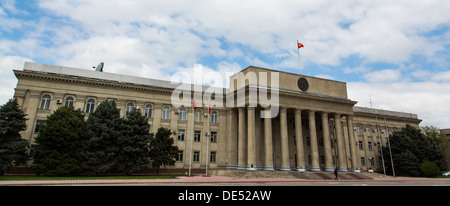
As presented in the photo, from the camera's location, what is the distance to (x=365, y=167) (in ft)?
135

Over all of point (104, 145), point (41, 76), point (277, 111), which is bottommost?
point (104, 145)

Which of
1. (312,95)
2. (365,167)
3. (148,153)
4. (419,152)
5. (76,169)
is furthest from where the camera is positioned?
(365,167)

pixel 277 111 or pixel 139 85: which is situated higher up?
pixel 139 85

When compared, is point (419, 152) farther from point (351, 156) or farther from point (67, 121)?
point (67, 121)

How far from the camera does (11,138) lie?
22469mm

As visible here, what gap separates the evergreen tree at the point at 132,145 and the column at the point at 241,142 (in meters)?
9.92

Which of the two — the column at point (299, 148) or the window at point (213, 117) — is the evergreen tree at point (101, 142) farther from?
the column at point (299, 148)

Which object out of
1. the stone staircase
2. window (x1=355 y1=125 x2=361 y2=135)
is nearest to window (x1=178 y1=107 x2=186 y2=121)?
the stone staircase

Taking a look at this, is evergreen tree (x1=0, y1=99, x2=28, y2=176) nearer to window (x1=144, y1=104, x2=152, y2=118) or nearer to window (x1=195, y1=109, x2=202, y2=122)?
window (x1=144, y1=104, x2=152, y2=118)

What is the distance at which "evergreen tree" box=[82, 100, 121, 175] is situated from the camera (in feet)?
77.0

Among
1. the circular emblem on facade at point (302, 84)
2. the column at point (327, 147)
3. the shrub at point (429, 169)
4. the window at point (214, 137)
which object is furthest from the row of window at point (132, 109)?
the shrub at point (429, 169)

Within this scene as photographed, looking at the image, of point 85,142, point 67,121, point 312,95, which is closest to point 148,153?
point 85,142

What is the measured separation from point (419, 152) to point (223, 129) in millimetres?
28255

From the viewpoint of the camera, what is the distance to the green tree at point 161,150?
25.7 meters
